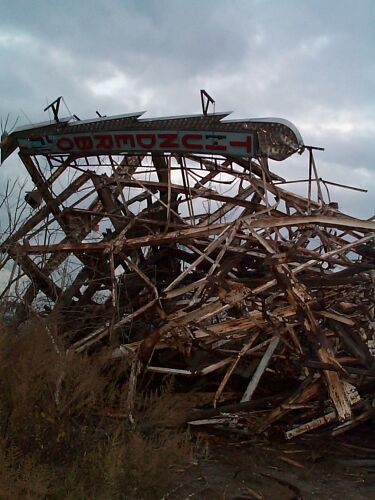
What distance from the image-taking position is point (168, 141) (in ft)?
28.7

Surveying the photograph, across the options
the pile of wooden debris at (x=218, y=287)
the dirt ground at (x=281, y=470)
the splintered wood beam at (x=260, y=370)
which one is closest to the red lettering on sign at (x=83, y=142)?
the pile of wooden debris at (x=218, y=287)

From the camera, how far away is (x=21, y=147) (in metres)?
9.84

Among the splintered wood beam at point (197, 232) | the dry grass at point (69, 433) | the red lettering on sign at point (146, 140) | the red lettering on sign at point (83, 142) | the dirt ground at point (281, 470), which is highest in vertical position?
the red lettering on sign at point (83, 142)

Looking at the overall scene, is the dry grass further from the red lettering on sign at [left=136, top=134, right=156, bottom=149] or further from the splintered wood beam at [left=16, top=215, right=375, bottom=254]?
the red lettering on sign at [left=136, top=134, right=156, bottom=149]

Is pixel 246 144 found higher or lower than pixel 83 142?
lower

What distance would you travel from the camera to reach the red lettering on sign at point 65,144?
9.49 meters

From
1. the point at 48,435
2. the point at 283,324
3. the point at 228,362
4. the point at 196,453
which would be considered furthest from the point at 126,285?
the point at 48,435

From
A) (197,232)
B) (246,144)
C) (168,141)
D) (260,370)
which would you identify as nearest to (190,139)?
(168,141)

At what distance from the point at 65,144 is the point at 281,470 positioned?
6.40m

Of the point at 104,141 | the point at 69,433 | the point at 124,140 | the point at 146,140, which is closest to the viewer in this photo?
A: the point at 69,433

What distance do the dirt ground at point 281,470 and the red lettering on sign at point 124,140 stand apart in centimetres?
486

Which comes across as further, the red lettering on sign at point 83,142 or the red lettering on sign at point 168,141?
the red lettering on sign at point 83,142

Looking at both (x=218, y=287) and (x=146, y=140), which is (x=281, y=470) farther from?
(x=146, y=140)

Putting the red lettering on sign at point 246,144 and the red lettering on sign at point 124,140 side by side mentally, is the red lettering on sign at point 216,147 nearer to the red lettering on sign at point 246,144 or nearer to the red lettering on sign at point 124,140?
the red lettering on sign at point 246,144
